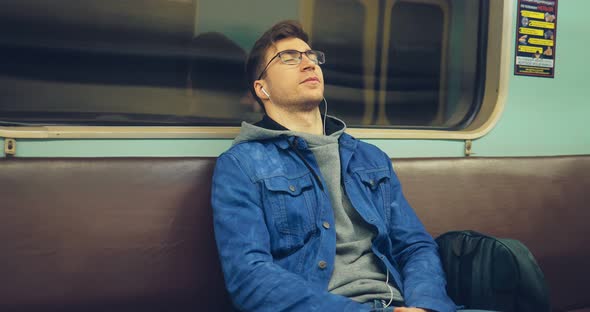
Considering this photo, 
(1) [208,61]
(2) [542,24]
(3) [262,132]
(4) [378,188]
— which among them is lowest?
(4) [378,188]

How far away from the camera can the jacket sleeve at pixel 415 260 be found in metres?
1.60

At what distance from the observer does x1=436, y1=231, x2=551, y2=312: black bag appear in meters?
1.62

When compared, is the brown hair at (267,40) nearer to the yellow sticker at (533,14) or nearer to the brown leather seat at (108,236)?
the brown leather seat at (108,236)

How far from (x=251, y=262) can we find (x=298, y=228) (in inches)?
10.0

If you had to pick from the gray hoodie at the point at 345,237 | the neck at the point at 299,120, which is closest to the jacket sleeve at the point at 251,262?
the gray hoodie at the point at 345,237

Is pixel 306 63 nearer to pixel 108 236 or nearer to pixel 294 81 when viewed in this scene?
pixel 294 81

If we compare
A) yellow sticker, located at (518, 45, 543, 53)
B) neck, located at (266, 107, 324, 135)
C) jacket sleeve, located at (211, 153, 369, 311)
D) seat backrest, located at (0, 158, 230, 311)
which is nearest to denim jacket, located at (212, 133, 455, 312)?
jacket sleeve, located at (211, 153, 369, 311)

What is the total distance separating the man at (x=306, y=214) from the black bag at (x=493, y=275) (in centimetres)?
9

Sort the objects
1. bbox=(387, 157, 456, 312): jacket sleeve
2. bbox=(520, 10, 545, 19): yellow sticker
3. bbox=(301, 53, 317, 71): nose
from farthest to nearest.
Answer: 1. bbox=(520, 10, 545, 19): yellow sticker
2. bbox=(301, 53, 317, 71): nose
3. bbox=(387, 157, 456, 312): jacket sleeve

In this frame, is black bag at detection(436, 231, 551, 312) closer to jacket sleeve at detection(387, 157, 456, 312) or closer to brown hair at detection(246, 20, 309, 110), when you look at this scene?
jacket sleeve at detection(387, 157, 456, 312)

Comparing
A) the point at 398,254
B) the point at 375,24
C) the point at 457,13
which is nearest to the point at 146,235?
the point at 398,254

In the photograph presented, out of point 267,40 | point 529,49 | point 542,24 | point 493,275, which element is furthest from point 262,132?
point 542,24

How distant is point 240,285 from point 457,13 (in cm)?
202

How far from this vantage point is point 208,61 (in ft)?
7.04
